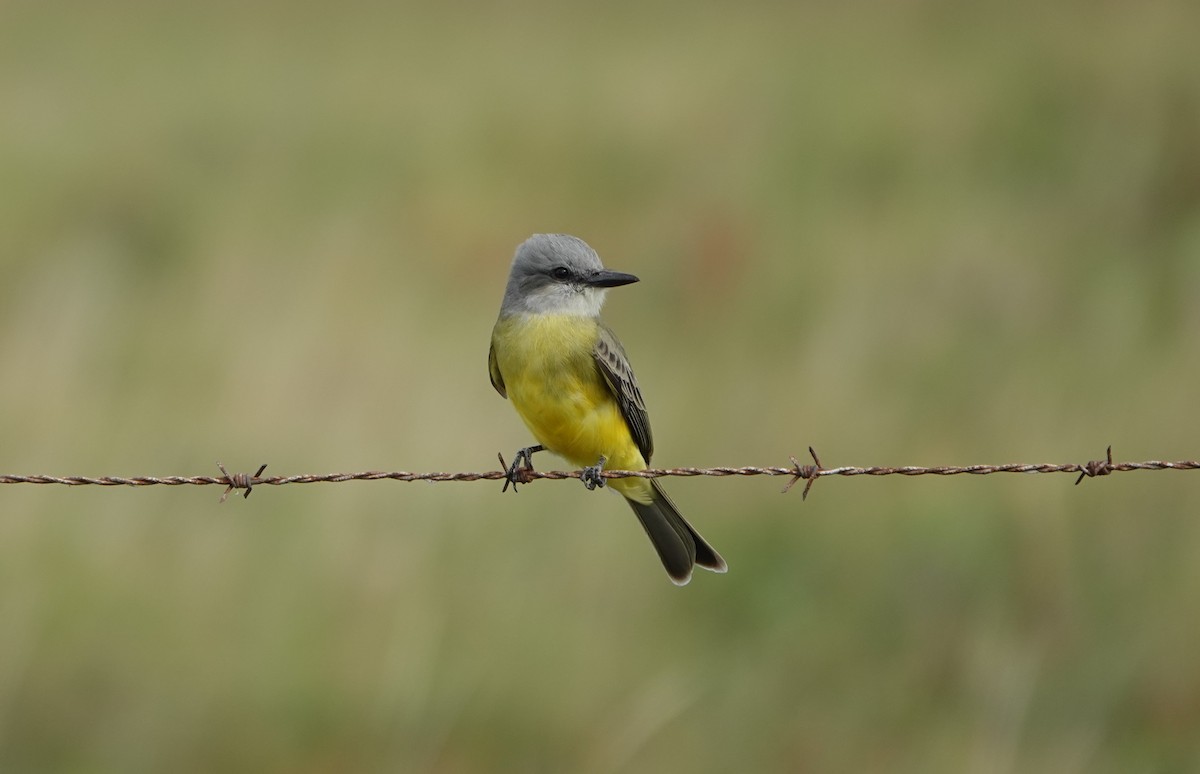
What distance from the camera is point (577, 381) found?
18.0 feet

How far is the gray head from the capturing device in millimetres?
5699

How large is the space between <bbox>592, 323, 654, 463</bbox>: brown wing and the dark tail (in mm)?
215

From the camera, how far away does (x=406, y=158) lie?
42.0 ft

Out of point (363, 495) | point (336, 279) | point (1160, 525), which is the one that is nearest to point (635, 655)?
point (363, 495)

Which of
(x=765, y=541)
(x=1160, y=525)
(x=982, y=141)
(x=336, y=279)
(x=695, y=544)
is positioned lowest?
(x=695, y=544)

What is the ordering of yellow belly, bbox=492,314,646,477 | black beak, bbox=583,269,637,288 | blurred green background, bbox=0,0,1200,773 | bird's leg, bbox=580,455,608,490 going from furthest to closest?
blurred green background, bbox=0,0,1200,773, black beak, bbox=583,269,637,288, yellow belly, bbox=492,314,646,477, bird's leg, bbox=580,455,608,490

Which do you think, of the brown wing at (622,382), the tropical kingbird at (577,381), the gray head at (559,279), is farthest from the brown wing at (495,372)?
the brown wing at (622,382)

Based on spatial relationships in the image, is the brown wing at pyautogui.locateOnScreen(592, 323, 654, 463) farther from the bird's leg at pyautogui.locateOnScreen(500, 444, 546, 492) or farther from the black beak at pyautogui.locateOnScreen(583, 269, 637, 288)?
the bird's leg at pyautogui.locateOnScreen(500, 444, 546, 492)

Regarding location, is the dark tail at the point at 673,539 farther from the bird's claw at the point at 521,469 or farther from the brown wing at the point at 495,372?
the brown wing at the point at 495,372

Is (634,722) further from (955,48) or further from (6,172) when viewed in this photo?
(955,48)

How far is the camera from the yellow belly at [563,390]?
5457mm

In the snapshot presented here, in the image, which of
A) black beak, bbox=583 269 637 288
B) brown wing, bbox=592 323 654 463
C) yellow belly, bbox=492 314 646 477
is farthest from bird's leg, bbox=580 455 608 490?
black beak, bbox=583 269 637 288

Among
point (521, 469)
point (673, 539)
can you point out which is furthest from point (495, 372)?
point (673, 539)

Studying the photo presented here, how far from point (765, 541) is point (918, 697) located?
1.32 m
